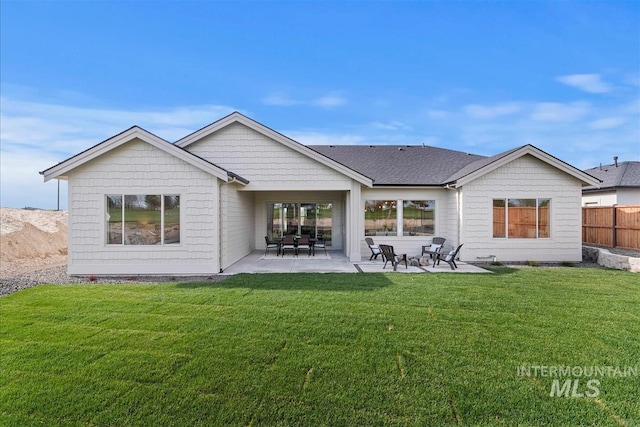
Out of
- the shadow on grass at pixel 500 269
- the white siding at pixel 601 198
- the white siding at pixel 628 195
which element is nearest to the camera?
the shadow on grass at pixel 500 269

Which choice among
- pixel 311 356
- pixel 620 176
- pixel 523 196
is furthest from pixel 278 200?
pixel 620 176

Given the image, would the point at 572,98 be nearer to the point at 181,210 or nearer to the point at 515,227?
the point at 515,227

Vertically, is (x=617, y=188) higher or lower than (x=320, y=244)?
higher

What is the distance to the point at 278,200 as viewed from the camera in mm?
16750

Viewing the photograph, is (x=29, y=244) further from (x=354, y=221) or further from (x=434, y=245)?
(x=434, y=245)

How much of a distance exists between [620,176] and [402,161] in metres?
15.8

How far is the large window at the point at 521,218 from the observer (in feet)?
42.8

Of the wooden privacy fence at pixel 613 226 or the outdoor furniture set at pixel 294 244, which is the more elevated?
the wooden privacy fence at pixel 613 226

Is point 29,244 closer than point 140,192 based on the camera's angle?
No

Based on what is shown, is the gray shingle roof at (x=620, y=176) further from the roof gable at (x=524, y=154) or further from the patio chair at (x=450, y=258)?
the patio chair at (x=450, y=258)

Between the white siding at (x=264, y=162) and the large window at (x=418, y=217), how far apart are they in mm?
3631

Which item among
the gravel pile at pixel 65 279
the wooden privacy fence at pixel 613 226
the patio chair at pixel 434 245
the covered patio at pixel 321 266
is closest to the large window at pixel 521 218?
the patio chair at pixel 434 245

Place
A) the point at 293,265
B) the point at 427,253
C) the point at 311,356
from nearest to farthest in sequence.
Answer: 1. the point at 311,356
2. the point at 293,265
3. the point at 427,253

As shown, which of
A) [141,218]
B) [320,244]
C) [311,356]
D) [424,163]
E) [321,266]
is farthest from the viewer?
[424,163]
